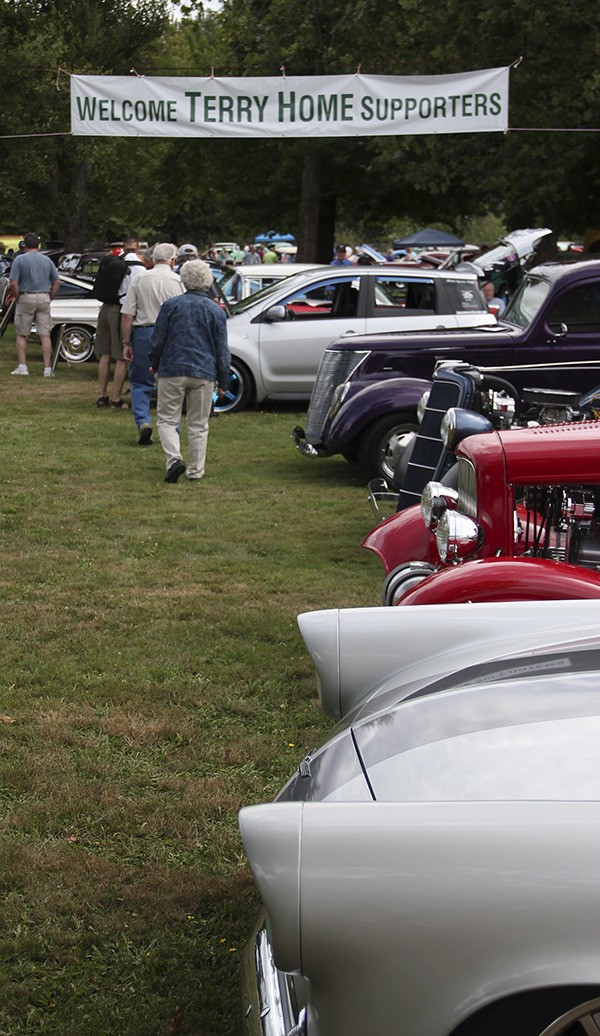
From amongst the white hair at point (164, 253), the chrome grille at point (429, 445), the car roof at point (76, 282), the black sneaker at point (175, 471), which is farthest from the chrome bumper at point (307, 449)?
the car roof at point (76, 282)

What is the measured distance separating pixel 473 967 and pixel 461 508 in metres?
3.92

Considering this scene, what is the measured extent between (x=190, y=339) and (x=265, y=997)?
7.56 metres

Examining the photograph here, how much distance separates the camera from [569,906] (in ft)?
6.47

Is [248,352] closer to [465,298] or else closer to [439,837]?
[465,298]

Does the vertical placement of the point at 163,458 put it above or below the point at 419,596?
below

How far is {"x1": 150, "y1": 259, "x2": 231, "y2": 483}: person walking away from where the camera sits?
9.62 m

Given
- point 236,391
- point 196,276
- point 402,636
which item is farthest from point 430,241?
point 402,636

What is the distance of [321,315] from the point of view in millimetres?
14594

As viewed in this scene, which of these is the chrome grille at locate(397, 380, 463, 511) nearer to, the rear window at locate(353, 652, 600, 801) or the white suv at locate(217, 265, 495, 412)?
the rear window at locate(353, 652, 600, 801)

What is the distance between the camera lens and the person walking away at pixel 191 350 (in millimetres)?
9617

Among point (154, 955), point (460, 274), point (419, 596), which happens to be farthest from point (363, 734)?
point (460, 274)

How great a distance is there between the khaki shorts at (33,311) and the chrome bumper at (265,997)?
48.4 feet

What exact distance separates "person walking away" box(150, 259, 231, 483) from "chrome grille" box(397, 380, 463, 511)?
2.24 metres

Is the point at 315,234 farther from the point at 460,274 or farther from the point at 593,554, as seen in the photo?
the point at 593,554
